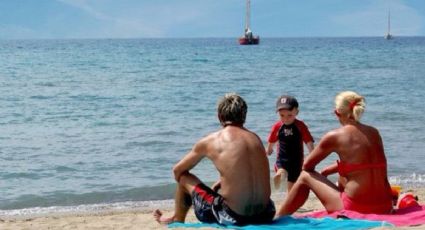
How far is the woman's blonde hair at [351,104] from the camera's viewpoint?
5816 mm

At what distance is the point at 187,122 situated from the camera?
1669 centimetres

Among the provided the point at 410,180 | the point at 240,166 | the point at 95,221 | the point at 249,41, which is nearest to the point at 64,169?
the point at 95,221

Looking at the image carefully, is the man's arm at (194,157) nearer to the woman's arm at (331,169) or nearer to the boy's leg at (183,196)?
the boy's leg at (183,196)

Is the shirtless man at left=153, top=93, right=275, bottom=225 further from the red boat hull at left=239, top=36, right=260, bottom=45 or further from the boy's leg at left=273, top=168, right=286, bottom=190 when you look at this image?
the red boat hull at left=239, top=36, right=260, bottom=45


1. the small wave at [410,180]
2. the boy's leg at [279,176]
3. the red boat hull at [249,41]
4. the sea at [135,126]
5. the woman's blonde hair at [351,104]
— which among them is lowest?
the small wave at [410,180]

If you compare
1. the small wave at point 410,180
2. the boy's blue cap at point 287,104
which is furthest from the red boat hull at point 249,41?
the boy's blue cap at point 287,104

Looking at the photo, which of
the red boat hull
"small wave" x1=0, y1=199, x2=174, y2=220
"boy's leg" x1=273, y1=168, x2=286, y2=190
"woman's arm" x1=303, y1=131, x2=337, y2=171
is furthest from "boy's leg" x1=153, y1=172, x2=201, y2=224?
the red boat hull

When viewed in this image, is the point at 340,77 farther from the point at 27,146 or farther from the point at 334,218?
the point at 334,218

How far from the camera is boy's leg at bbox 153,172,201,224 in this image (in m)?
5.76

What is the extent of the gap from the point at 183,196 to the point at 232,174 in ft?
1.92

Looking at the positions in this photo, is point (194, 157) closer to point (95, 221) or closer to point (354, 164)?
point (354, 164)

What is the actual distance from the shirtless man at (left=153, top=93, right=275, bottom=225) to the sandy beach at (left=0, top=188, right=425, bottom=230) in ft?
4.04

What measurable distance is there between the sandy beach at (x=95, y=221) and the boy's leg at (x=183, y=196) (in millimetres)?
734

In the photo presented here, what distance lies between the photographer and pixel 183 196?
5926 mm
